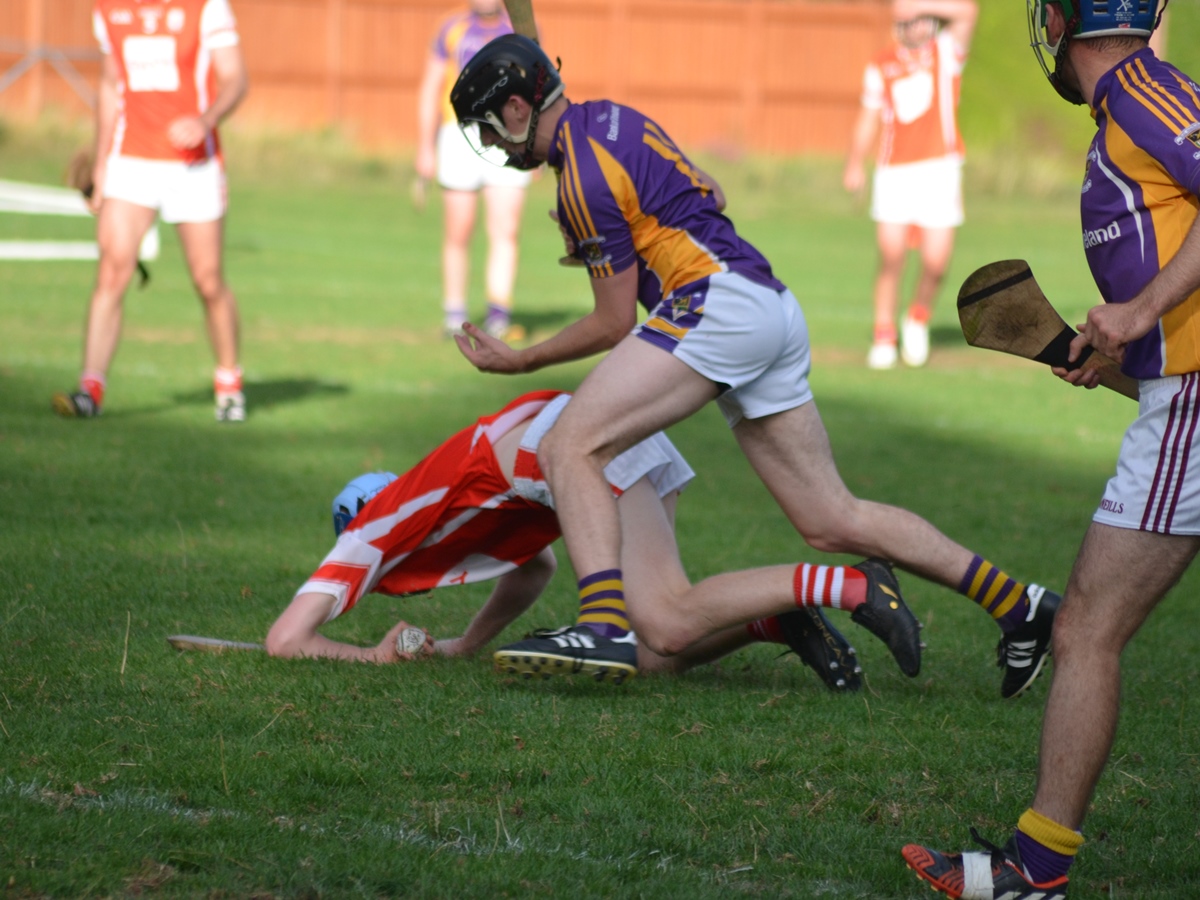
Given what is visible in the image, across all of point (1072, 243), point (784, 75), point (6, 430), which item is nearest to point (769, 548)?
point (6, 430)

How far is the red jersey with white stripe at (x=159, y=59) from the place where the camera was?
28.6ft

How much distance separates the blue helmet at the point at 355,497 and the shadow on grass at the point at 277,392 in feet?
14.6

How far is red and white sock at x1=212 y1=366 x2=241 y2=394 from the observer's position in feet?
29.4

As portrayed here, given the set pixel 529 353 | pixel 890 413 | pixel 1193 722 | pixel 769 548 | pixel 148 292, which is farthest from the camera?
pixel 148 292

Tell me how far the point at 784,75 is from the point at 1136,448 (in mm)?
33846

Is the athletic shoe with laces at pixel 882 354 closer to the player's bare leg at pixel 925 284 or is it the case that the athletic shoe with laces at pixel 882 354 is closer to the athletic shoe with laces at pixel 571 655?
the player's bare leg at pixel 925 284

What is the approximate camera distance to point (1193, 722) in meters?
4.70

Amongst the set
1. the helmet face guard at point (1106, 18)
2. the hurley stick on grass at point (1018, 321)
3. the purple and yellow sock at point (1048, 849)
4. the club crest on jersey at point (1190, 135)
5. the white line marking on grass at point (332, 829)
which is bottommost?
the white line marking on grass at point (332, 829)

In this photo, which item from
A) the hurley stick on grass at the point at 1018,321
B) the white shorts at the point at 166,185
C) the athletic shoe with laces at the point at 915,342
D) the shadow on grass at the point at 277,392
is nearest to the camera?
the hurley stick on grass at the point at 1018,321

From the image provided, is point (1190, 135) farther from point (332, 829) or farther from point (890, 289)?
point (890, 289)

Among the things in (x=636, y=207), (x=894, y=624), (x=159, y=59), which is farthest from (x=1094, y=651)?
A: (x=159, y=59)

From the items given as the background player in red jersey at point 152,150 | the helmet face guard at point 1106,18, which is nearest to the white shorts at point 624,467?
the helmet face guard at point 1106,18

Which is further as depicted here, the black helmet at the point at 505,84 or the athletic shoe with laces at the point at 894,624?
the black helmet at the point at 505,84

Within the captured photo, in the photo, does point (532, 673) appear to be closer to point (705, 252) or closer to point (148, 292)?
point (705, 252)
